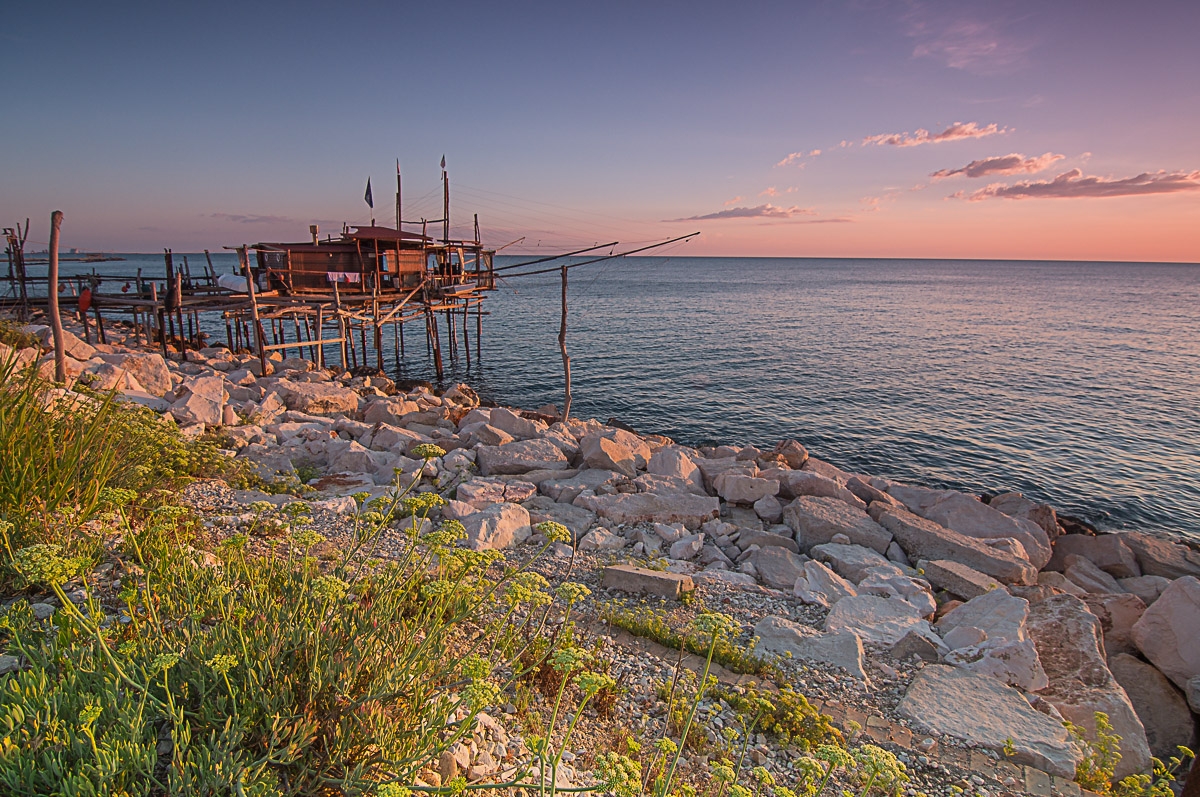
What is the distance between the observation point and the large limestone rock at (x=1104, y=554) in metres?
10.5

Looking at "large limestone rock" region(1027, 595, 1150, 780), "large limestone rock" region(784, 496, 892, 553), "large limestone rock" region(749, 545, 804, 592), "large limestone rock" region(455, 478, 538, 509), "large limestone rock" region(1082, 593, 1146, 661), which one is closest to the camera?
"large limestone rock" region(1027, 595, 1150, 780)

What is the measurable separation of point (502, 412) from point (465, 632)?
8.52m

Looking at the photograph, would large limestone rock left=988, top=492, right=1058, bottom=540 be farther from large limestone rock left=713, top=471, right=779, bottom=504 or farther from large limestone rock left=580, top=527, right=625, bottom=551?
large limestone rock left=580, top=527, right=625, bottom=551

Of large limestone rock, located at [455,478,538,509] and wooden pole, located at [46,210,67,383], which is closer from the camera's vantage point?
large limestone rock, located at [455,478,538,509]

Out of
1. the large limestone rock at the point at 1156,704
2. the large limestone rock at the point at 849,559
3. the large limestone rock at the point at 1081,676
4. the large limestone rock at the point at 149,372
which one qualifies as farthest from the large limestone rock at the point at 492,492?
the large limestone rock at the point at 149,372

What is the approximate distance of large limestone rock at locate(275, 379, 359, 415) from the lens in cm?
1359

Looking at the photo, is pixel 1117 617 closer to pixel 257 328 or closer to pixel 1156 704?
pixel 1156 704

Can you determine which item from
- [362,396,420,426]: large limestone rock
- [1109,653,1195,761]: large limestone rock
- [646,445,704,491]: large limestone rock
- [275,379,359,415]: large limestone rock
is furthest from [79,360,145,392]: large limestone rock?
[1109,653,1195,761]: large limestone rock

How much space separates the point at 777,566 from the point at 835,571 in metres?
0.95

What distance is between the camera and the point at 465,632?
452 centimetres

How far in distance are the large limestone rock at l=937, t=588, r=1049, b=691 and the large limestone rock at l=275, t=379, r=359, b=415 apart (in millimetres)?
12859

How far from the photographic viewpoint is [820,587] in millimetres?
6738

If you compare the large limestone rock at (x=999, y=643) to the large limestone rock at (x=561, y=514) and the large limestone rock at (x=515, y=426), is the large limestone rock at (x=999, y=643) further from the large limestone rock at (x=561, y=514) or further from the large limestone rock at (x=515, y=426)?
the large limestone rock at (x=515, y=426)

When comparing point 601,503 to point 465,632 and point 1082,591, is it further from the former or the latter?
point 1082,591
